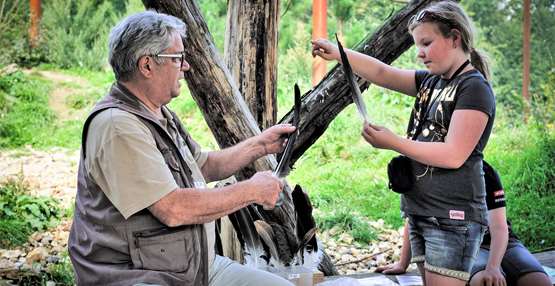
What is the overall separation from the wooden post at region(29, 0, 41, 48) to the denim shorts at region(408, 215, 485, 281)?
8.29 m

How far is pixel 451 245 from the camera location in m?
2.54

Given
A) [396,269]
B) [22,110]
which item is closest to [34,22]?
[22,110]

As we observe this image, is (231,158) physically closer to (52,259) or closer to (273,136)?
(273,136)

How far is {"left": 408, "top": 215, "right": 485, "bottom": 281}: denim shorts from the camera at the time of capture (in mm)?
2535

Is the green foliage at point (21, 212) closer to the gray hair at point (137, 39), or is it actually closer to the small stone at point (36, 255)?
the small stone at point (36, 255)

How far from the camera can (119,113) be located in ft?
7.25

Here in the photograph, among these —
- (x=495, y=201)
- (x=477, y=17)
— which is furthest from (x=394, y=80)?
(x=477, y=17)

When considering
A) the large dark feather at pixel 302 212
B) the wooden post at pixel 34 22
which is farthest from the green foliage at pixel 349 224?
the wooden post at pixel 34 22

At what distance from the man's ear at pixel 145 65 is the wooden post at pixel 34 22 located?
8132mm

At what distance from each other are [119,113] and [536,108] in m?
6.33

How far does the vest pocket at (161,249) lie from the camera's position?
222cm

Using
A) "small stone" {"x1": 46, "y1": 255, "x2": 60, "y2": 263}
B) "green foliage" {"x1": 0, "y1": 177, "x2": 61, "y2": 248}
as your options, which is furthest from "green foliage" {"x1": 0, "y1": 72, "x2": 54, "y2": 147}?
"small stone" {"x1": 46, "y1": 255, "x2": 60, "y2": 263}

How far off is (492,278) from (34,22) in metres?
8.31

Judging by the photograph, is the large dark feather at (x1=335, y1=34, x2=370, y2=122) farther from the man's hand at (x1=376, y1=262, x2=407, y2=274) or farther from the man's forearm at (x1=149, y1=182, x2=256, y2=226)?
the man's hand at (x1=376, y1=262, x2=407, y2=274)
